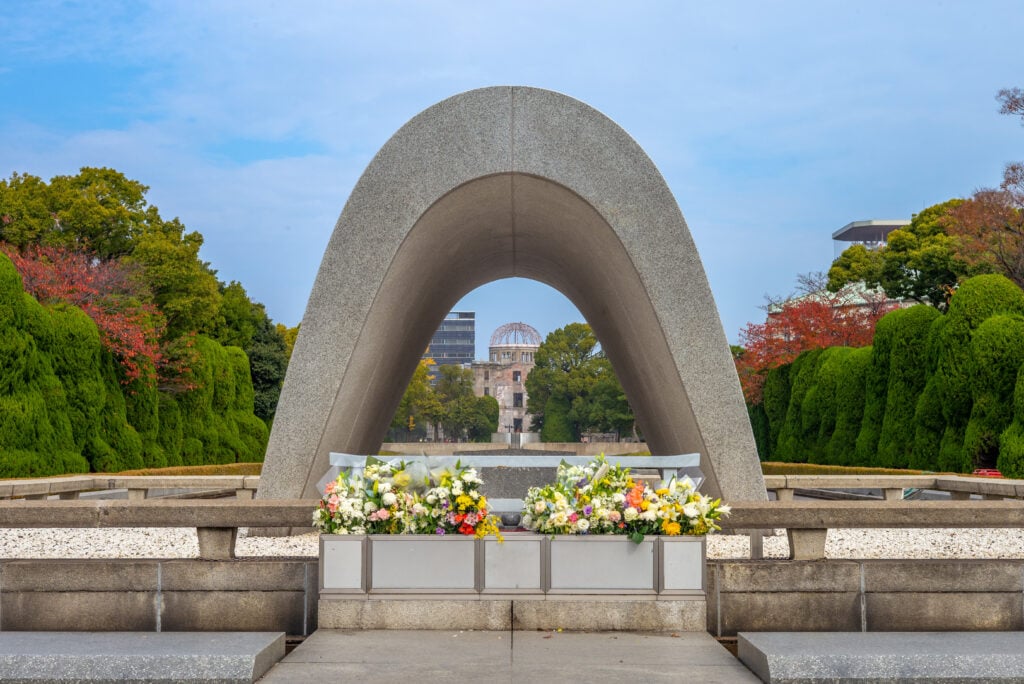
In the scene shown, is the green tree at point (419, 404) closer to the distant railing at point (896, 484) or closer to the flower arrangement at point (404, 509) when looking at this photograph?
the distant railing at point (896, 484)

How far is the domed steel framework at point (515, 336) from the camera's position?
61.7m

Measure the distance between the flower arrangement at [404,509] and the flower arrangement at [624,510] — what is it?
1.18ft

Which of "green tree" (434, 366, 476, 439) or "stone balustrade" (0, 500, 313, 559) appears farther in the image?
"green tree" (434, 366, 476, 439)

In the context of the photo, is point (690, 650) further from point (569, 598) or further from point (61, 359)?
point (61, 359)

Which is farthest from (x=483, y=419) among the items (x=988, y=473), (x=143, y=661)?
(x=143, y=661)

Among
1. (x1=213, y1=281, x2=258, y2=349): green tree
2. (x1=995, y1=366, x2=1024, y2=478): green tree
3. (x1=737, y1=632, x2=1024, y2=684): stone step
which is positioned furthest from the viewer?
(x1=213, y1=281, x2=258, y2=349): green tree

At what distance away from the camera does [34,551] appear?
30.7ft

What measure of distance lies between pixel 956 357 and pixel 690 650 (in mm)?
15208

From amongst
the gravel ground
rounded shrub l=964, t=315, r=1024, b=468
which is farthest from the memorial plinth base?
rounded shrub l=964, t=315, r=1024, b=468

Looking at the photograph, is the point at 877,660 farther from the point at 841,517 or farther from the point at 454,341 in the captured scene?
the point at 454,341

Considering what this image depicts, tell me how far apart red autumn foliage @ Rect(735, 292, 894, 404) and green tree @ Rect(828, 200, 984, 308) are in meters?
1.32

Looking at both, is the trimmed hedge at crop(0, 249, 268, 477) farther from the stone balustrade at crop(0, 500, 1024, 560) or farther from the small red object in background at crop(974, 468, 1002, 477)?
the small red object in background at crop(974, 468, 1002, 477)

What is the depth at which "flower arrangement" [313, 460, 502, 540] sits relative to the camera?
20.0 feet

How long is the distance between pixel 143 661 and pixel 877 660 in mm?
3636
